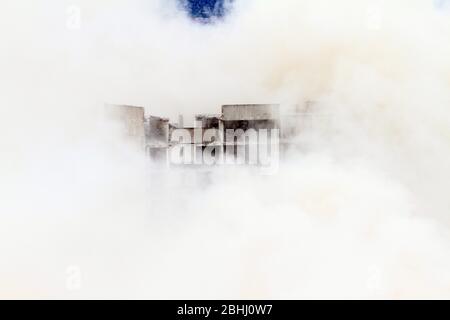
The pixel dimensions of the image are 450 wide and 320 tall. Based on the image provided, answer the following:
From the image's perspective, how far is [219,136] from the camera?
23.9ft

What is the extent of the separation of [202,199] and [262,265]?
7.36ft

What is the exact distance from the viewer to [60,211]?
459cm

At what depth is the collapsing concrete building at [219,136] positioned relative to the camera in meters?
6.87

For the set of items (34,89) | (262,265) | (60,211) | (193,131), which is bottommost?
(262,265)

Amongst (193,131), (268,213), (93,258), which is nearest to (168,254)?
(93,258)

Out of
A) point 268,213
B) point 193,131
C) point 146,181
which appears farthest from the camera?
point 193,131

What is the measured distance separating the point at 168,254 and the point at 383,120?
3.99 meters

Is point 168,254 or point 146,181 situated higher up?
point 146,181

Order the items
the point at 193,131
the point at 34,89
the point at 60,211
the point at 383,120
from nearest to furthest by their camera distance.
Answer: the point at 60,211 → the point at 34,89 → the point at 383,120 → the point at 193,131

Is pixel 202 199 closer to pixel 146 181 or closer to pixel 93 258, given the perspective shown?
pixel 146 181

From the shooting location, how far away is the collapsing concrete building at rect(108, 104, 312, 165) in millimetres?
6867

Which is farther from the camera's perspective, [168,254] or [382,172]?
[382,172]

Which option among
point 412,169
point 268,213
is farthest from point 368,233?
point 412,169
